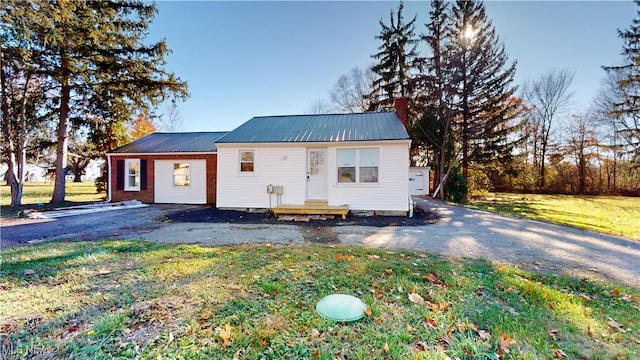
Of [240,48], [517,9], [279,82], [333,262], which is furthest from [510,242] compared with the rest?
[279,82]

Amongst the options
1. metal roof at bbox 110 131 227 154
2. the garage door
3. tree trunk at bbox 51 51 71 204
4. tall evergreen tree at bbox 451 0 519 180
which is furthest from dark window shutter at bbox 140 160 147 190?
tall evergreen tree at bbox 451 0 519 180

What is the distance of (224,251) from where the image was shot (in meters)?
4.78

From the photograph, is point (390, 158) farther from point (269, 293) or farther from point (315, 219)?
point (269, 293)

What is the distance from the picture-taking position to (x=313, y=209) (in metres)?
9.30

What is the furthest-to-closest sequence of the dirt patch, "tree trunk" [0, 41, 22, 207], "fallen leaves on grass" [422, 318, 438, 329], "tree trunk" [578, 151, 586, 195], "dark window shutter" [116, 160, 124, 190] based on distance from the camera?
"tree trunk" [578, 151, 586, 195] < "dark window shutter" [116, 160, 124, 190] < "tree trunk" [0, 41, 22, 207] < the dirt patch < "fallen leaves on grass" [422, 318, 438, 329]

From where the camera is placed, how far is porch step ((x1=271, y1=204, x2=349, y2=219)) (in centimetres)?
906

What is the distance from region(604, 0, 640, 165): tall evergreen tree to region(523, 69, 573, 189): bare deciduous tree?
4498 millimetres

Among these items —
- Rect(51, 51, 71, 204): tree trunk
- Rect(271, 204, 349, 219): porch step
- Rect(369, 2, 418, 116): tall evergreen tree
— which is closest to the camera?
Rect(271, 204, 349, 219): porch step

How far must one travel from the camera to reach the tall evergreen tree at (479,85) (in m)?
15.9

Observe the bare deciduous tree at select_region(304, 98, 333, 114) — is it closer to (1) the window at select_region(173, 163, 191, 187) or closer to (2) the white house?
(2) the white house

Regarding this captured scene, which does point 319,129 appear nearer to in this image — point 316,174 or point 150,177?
point 316,174

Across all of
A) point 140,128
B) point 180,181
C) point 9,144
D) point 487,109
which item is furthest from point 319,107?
point 9,144

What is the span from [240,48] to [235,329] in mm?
14193

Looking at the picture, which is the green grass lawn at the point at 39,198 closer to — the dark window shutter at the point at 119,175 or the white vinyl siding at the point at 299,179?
the dark window shutter at the point at 119,175
